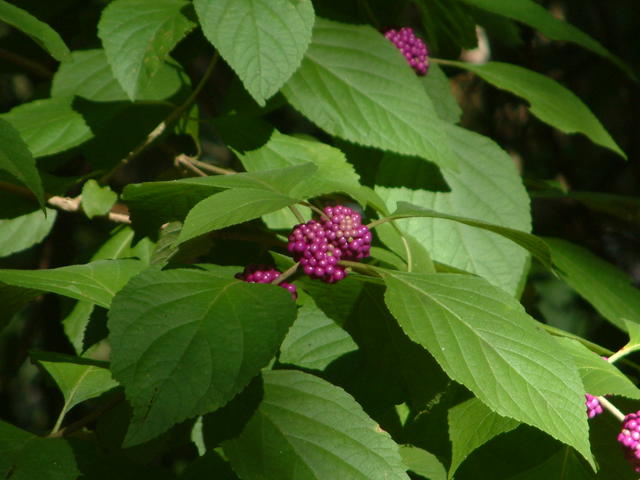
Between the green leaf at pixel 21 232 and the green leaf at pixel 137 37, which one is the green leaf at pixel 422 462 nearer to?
the green leaf at pixel 137 37

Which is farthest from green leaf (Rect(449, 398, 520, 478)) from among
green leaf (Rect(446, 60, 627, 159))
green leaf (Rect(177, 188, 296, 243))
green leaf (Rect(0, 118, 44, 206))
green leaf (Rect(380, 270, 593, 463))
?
green leaf (Rect(446, 60, 627, 159))

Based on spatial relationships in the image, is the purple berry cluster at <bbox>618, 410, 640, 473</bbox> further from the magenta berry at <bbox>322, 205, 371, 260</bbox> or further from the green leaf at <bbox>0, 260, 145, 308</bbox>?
the green leaf at <bbox>0, 260, 145, 308</bbox>

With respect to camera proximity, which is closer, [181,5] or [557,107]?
[181,5]

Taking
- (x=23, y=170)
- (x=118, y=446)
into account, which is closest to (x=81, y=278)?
(x=23, y=170)

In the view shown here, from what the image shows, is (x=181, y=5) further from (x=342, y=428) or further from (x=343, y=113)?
(x=342, y=428)

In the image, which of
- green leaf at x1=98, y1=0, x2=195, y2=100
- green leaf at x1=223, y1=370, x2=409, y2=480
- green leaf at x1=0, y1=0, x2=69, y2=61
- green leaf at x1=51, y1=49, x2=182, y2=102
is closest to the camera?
green leaf at x1=223, y1=370, x2=409, y2=480

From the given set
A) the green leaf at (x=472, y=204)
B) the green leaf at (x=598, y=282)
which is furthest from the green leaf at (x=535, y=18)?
the green leaf at (x=598, y=282)
